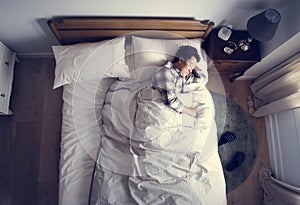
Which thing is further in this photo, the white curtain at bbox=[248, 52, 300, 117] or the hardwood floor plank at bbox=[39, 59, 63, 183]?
the hardwood floor plank at bbox=[39, 59, 63, 183]

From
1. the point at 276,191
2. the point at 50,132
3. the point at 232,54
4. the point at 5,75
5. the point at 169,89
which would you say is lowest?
the point at 276,191

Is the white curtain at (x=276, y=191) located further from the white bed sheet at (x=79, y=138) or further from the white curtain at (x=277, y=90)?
the white bed sheet at (x=79, y=138)

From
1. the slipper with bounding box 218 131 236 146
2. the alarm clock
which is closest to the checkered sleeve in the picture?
the alarm clock

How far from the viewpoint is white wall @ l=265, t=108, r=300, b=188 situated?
182 cm

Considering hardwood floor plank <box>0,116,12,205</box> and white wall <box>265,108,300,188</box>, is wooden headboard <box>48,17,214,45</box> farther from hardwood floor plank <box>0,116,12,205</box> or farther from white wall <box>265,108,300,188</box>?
white wall <box>265,108,300,188</box>

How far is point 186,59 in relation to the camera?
67.3 inches

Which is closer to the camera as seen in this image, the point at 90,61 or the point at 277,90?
the point at 90,61

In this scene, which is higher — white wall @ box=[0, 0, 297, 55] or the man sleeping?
white wall @ box=[0, 0, 297, 55]

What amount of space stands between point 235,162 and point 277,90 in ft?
2.05

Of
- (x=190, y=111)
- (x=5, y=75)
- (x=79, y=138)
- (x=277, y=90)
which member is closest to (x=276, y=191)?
(x=277, y=90)

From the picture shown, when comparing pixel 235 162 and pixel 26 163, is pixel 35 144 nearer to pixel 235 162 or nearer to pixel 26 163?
pixel 26 163

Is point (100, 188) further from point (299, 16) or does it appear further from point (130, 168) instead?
point (299, 16)

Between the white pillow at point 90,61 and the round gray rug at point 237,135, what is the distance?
0.84 metres

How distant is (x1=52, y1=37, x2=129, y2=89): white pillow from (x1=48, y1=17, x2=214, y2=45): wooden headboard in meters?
0.08
